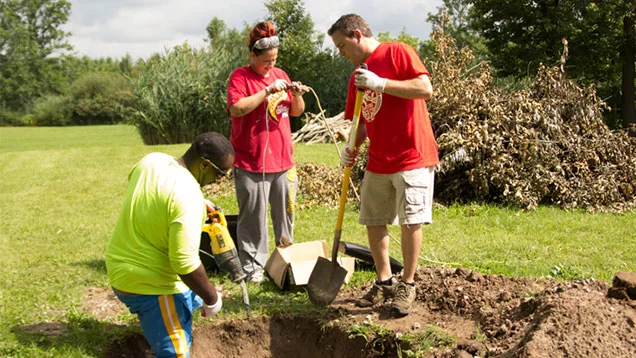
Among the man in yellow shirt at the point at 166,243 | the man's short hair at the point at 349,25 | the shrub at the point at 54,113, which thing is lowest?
the shrub at the point at 54,113

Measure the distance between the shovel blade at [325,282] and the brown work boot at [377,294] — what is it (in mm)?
220

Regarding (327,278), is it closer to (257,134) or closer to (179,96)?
(257,134)

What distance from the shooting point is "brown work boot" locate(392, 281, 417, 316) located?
419 centimetres

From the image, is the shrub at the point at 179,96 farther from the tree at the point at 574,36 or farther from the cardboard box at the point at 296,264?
the cardboard box at the point at 296,264

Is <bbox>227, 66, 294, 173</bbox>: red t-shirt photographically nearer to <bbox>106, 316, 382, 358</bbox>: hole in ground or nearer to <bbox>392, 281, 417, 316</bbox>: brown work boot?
<bbox>106, 316, 382, 358</bbox>: hole in ground

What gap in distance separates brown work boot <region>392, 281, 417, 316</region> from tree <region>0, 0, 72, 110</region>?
66482mm

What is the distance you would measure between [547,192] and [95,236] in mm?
5832

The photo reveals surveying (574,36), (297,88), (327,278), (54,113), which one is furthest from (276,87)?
(54,113)

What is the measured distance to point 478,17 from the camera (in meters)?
18.5

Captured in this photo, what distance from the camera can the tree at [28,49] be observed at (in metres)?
63.6

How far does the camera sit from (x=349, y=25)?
4043 millimetres

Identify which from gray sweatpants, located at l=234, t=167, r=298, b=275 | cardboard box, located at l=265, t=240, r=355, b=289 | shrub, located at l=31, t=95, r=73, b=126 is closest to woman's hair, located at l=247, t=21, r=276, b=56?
gray sweatpants, located at l=234, t=167, r=298, b=275

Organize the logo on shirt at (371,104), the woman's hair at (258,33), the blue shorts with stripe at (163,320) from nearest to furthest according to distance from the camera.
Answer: the blue shorts with stripe at (163,320) < the logo on shirt at (371,104) < the woman's hair at (258,33)

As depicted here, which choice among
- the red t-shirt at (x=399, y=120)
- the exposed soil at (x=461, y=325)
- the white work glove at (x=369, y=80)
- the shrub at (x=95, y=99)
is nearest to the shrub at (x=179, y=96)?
the exposed soil at (x=461, y=325)
